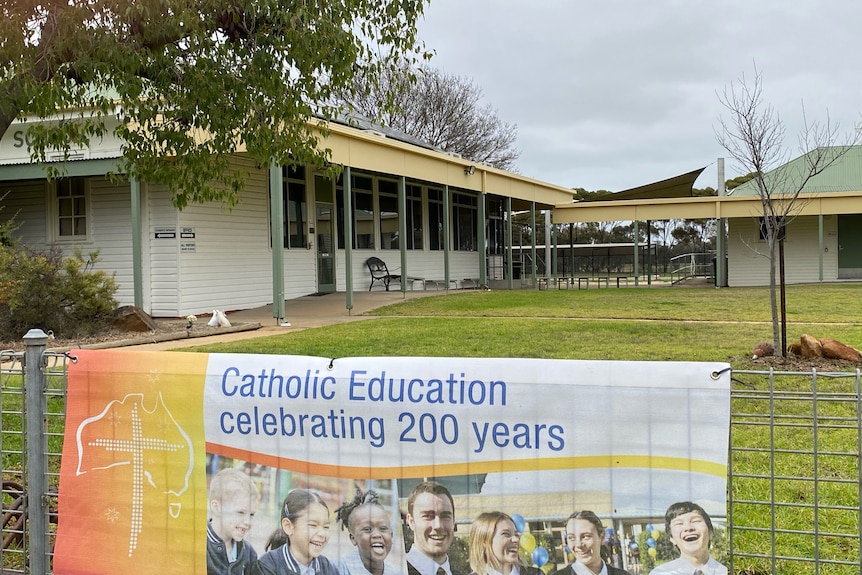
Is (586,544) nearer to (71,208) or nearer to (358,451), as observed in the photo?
(358,451)

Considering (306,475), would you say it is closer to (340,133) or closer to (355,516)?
(355,516)

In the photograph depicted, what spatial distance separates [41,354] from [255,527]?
117 centimetres

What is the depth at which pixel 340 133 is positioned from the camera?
15.0m

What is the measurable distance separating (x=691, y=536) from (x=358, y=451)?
1.15 m

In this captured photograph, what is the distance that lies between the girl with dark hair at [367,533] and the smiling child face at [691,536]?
3.12ft

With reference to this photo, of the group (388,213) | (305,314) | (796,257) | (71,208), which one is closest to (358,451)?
(305,314)

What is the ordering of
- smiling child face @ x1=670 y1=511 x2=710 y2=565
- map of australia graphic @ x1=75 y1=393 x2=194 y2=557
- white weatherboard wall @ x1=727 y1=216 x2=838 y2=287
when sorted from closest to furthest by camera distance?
smiling child face @ x1=670 y1=511 x2=710 y2=565 → map of australia graphic @ x1=75 y1=393 x2=194 y2=557 → white weatherboard wall @ x1=727 y1=216 x2=838 y2=287

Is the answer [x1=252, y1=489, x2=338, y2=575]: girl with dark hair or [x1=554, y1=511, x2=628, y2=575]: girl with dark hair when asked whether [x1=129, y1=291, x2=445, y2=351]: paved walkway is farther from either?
[x1=554, y1=511, x2=628, y2=575]: girl with dark hair

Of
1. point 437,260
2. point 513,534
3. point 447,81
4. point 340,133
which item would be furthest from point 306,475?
point 447,81

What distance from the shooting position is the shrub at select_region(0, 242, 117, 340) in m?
11.0

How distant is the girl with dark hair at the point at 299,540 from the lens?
2.70 m

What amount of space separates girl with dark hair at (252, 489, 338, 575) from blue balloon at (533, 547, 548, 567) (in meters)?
0.72

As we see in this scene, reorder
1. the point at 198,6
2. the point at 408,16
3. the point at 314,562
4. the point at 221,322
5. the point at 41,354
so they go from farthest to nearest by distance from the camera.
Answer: the point at 221,322 → the point at 408,16 → the point at 198,6 → the point at 41,354 → the point at 314,562

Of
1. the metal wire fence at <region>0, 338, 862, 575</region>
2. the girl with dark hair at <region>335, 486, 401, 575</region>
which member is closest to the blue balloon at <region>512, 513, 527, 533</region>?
the girl with dark hair at <region>335, 486, 401, 575</region>
